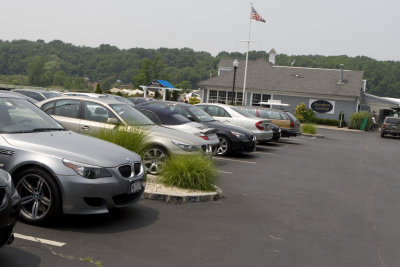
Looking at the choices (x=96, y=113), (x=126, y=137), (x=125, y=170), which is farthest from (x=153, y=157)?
(x=125, y=170)

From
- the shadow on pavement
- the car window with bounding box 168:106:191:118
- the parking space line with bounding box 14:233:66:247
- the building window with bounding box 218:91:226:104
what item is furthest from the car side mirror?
the building window with bounding box 218:91:226:104

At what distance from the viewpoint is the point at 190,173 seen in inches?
329

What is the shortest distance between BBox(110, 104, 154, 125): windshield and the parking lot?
2.27 m

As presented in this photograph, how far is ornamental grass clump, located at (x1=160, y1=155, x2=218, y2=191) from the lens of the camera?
328 inches

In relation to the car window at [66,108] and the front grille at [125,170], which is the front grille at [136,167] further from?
the car window at [66,108]

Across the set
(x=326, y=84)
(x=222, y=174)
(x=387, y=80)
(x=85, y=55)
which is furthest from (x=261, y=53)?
(x=222, y=174)

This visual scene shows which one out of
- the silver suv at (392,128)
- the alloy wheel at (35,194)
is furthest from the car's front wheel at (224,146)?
the silver suv at (392,128)

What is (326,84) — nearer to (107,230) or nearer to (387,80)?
(107,230)

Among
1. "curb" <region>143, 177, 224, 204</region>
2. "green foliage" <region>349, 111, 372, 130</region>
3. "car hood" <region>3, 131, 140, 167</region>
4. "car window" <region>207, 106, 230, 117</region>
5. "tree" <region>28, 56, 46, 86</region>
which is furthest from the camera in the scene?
"tree" <region>28, 56, 46, 86</region>

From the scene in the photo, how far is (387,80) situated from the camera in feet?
300

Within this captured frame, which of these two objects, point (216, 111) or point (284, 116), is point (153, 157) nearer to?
point (216, 111)

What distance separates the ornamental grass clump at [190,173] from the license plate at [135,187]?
2.01 m

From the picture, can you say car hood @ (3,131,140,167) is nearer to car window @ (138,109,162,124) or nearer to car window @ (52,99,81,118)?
car window @ (52,99,81,118)

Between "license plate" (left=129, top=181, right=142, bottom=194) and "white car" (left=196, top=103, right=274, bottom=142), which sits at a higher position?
"white car" (left=196, top=103, right=274, bottom=142)
